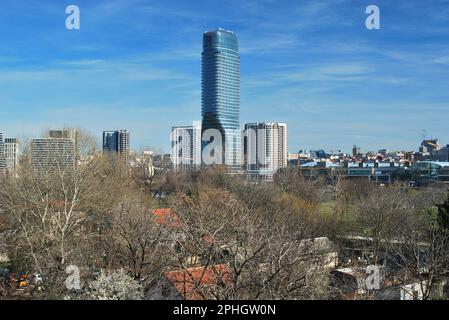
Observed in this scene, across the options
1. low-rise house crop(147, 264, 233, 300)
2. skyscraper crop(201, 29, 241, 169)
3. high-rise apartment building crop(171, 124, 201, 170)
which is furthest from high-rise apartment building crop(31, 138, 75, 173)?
skyscraper crop(201, 29, 241, 169)

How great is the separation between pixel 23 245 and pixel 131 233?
483cm

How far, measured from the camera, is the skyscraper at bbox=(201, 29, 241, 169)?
3506 inches

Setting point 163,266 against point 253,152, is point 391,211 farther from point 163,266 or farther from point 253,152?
point 253,152

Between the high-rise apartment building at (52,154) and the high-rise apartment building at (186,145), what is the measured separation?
176 feet

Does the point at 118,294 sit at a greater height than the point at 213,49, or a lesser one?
lesser

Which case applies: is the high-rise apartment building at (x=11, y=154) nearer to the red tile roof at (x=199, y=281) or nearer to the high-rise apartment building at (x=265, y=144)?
the red tile roof at (x=199, y=281)

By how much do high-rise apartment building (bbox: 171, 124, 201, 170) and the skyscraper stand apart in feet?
22.2

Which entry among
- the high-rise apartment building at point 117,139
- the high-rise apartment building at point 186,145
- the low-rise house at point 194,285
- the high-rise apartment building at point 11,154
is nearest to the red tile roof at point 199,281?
the low-rise house at point 194,285

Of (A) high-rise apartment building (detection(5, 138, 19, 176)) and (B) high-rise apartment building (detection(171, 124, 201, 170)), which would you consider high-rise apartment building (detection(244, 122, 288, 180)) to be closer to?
(B) high-rise apartment building (detection(171, 124, 201, 170))

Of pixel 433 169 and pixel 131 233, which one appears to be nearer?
pixel 131 233

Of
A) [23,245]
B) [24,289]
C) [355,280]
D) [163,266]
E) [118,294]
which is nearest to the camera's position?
[118,294]

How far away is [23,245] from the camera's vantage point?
49.0 feet
